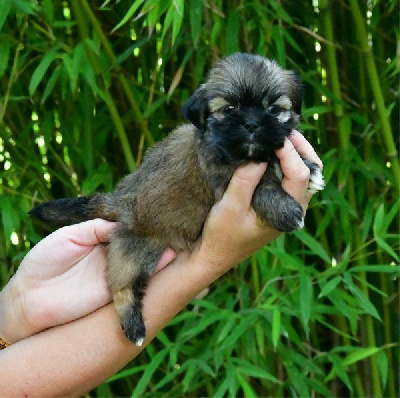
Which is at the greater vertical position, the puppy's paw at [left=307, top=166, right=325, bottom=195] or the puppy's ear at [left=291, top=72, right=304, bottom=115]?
the puppy's ear at [left=291, top=72, right=304, bottom=115]

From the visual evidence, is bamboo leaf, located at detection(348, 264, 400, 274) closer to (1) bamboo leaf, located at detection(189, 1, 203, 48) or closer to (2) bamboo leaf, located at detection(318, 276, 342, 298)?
(2) bamboo leaf, located at detection(318, 276, 342, 298)

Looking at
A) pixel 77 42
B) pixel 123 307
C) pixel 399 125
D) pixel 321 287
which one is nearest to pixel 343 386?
pixel 321 287

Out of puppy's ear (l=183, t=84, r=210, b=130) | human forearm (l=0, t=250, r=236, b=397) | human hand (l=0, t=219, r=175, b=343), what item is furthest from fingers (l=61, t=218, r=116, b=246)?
puppy's ear (l=183, t=84, r=210, b=130)

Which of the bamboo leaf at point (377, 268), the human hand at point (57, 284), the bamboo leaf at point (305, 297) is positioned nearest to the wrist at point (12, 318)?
the human hand at point (57, 284)

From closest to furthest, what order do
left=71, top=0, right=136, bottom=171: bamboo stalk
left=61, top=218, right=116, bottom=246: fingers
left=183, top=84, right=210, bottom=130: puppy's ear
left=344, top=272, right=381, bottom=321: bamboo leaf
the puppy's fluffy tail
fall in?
left=183, top=84, right=210, bottom=130: puppy's ear, left=61, top=218, right=116, bottom=246: fingers, the puppy's fluffy tail, left=344, top=272, right=381, bottom=321: bamboo leaf, left=71, top=0, right=136, bottom=171: bamboo stalk

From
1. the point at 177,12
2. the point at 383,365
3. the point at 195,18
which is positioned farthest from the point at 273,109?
the point at 383,365
